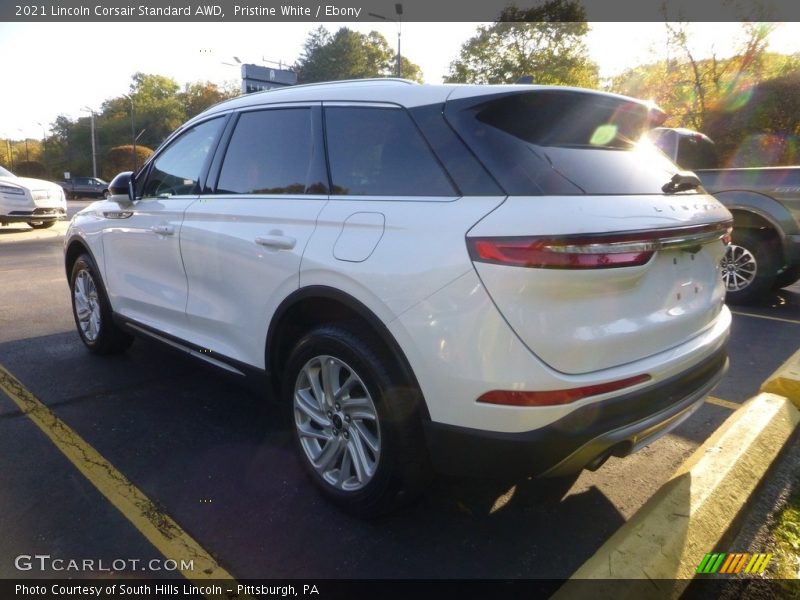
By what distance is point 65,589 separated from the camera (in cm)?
208

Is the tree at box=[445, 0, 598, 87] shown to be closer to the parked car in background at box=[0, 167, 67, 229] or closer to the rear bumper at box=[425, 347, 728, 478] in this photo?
the parked car in background at box=[0, 167, 67, 229]

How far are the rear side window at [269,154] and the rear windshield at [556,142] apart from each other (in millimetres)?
933

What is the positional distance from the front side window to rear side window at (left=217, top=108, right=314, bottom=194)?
0.90 feet

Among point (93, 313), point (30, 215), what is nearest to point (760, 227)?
point (93, 313)

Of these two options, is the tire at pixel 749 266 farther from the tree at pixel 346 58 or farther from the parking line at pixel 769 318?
the tree at pixel 346 58

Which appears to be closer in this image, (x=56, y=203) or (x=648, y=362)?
(x=648, y=362)

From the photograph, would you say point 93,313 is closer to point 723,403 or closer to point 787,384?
point 723,403

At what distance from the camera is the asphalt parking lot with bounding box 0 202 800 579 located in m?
2.26

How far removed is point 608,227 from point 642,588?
47.0 inches

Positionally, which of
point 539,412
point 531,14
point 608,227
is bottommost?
point 539,412

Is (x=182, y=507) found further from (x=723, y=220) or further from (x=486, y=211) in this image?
(x=723, y=220)

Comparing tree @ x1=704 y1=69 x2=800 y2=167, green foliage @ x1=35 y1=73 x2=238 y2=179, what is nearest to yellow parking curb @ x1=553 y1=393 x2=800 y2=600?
tree @ x1=704 y1=69 x2=800 y2=167

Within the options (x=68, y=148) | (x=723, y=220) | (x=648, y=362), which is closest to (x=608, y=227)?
(x=648, y=362)

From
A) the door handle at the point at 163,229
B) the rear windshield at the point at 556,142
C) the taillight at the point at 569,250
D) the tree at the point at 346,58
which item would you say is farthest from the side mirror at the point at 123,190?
the tree at the point at 346,58
